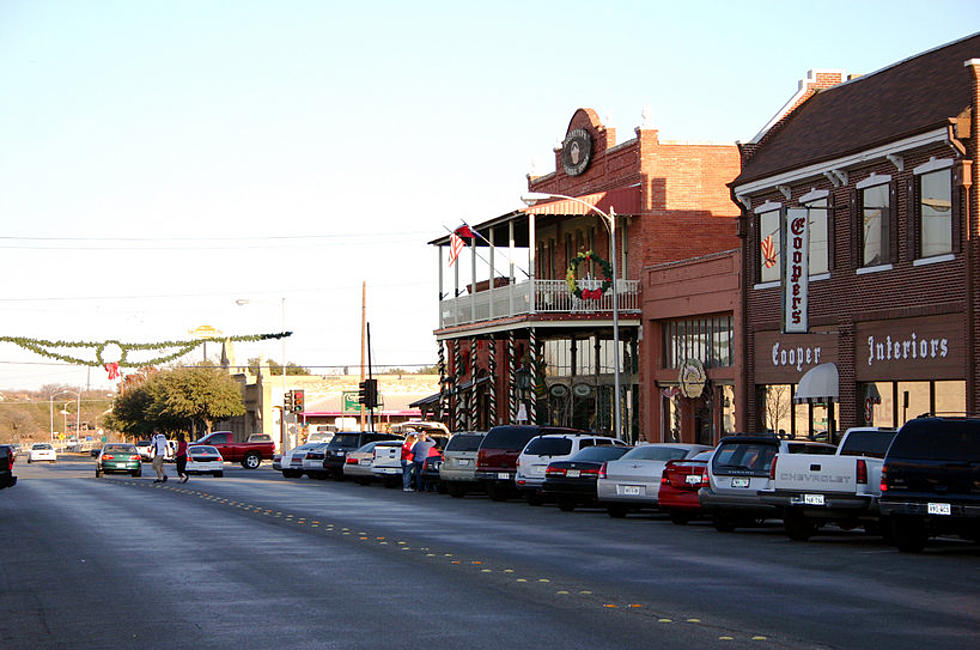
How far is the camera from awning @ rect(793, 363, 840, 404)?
32.2 metres

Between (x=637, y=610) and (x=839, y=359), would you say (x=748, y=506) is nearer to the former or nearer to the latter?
(x=637, y=610)

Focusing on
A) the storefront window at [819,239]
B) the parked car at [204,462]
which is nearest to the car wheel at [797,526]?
the storefront window at [819,239]

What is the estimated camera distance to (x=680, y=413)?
1607 inches

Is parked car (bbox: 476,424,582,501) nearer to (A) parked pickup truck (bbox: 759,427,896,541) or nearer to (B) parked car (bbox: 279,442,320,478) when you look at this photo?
(A) parked pickup truck (bbox: 759,427,896,541)

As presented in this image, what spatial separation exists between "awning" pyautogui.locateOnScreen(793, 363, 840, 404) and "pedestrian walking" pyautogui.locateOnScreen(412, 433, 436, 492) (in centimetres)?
1030

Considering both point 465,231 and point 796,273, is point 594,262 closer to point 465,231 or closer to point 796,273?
point 465,231

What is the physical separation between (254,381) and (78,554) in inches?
2880

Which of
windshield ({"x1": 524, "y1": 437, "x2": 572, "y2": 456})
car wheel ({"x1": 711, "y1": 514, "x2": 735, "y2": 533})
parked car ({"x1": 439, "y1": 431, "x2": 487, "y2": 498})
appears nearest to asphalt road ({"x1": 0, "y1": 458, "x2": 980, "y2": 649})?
car wheel ({"x1": 711, "y1": 514, "x2": 735, "y2": 533})

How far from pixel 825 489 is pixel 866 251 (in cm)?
1309

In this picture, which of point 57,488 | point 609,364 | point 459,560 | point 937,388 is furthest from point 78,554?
point 609,364

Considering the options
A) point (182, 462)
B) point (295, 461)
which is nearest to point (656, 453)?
point (182, 462)

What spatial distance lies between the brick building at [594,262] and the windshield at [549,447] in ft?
38.1

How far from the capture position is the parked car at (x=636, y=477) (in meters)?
24.5

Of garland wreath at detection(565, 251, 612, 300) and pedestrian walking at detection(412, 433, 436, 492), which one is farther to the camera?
garland wreath at detection(565, 251, 612, 300)
